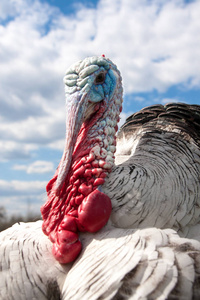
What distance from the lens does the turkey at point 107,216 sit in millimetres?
2074

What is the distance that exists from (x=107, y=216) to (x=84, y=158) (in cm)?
60

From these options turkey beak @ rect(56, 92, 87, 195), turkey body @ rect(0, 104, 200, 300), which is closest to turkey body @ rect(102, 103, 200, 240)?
turkey body @ rect(0, 104, 200, 300)

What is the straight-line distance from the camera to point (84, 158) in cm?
302

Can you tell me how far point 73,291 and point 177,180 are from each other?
1.45 meters

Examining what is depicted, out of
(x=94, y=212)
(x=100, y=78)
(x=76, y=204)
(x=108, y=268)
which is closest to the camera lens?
(x=108, y=268)

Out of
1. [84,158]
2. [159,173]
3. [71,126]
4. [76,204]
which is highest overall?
[71,126]

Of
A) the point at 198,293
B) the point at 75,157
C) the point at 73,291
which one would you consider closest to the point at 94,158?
the point at 75,157

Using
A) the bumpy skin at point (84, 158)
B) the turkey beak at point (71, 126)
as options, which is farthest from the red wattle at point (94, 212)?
the turkey beak at point (71, 126)

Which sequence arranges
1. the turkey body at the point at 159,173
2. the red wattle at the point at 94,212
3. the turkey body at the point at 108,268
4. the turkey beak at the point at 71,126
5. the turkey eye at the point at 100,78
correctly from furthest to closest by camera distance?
Answer: the turkey eye at the point at 100,78 < the turkey beak at the point at 71,126 < the turkey body at the point at 159,173 < the red wattle at the point at 94,212 < the turkey body at the point at 108,268

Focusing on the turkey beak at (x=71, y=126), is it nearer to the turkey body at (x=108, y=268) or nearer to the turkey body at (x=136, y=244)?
the turkey body at (x=136, y=244)

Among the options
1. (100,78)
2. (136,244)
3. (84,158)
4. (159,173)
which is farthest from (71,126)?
(136,244)

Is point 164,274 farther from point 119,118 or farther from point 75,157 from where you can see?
point 119,118

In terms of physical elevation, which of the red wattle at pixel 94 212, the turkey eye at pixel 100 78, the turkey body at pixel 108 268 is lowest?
the turkey body at pixel 108 268

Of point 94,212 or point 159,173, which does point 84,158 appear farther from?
point 159,173
